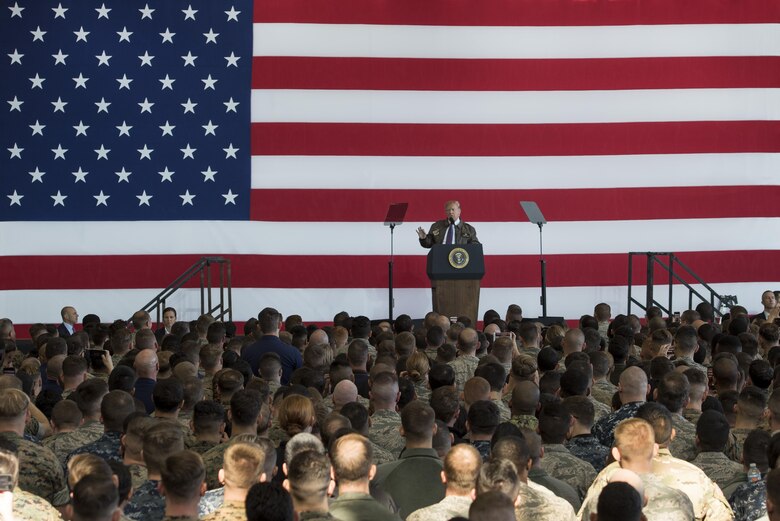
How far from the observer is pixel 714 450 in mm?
Answer: 5320

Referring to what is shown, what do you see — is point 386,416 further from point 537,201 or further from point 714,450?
point 537,201

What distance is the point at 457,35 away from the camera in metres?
14.8

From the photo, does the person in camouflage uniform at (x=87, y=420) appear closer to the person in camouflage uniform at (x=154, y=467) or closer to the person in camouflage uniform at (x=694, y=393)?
the person in camouflage uniform at (x=154, y=467)

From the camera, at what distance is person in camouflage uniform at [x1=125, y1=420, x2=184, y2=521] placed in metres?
4.45

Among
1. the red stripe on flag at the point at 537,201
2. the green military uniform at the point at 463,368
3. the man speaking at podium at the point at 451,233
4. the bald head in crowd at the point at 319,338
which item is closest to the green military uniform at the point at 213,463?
the green military uniform at the point at 463,368

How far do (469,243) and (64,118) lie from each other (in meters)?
5.20

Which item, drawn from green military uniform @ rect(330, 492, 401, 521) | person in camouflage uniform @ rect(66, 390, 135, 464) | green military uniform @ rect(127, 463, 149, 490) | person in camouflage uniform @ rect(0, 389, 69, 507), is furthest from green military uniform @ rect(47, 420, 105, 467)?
green military uniform @ rect(330, 492, 401, 521)

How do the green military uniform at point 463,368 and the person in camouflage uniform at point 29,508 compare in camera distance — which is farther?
the green military uniform at point 463,368

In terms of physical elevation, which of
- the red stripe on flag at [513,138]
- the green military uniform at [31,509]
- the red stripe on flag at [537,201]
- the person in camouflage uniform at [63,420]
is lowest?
the green military uniform at [31,509]

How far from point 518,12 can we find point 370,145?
2.52 meters

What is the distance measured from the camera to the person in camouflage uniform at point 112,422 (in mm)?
5461

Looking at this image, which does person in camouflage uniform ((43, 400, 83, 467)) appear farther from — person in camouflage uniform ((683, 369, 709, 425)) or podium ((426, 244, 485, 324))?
podium ((426, 244, 485, 324))

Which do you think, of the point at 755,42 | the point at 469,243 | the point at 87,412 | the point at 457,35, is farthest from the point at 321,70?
the point at 87,412

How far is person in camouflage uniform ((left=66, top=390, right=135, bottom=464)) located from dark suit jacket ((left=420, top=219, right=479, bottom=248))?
817 cm
